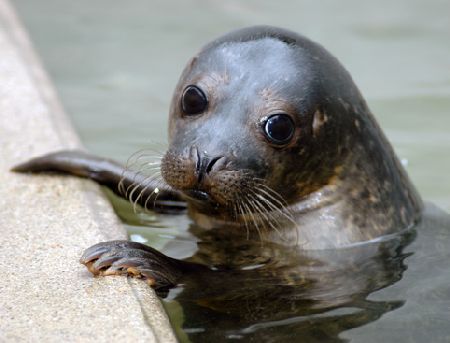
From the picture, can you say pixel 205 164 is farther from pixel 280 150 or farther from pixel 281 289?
pixel 281 289

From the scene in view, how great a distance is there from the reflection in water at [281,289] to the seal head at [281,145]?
0.11 meters

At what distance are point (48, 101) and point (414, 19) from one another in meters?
4.39

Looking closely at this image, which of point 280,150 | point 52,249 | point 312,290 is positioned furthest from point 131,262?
point 280,150

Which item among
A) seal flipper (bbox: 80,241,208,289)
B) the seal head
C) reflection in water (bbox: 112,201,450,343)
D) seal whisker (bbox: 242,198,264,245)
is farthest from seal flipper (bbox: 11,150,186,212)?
seal flipper (bbox: 80,241,208,289)

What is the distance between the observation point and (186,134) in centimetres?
429

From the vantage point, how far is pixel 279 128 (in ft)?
14.1

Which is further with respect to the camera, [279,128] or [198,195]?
[279,128]

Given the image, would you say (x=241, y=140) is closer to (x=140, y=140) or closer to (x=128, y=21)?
(x=140, y=140)

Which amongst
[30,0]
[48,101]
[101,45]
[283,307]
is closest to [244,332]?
[283,307]

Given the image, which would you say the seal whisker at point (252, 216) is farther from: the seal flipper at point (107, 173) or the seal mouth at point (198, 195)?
the seal flipper at point (107, 173)

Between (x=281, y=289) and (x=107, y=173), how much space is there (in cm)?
127

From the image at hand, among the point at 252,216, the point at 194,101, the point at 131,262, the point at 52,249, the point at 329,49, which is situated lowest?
the point at 52,249

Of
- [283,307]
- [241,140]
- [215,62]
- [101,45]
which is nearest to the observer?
[283,307]

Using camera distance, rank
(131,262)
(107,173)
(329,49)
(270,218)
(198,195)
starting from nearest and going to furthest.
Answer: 1. (131,262)
2. (198,195)
3. (270,218)
4. (107,173)
5. (329,49)
